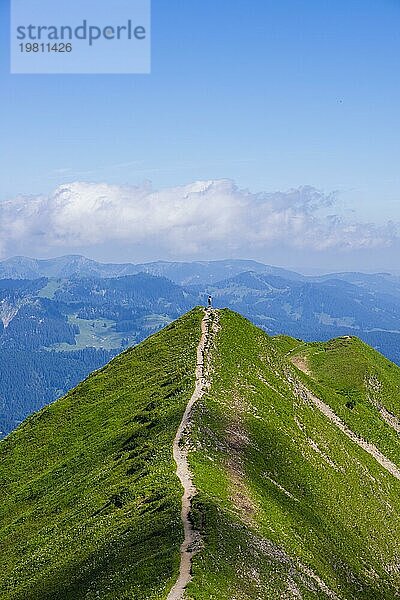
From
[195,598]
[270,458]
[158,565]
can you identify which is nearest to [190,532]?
[158,565]

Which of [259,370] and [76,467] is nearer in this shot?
[76,467]

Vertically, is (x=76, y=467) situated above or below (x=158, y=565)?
below

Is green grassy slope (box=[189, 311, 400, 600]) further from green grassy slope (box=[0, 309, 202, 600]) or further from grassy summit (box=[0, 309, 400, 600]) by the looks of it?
green grassy slope (box=[0, 309, 202, 600])

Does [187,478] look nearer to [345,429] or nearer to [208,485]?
[208,485]

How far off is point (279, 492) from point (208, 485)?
35.3 feet

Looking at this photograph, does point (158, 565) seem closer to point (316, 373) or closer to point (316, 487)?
point (316, 487)

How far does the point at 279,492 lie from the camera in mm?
58969

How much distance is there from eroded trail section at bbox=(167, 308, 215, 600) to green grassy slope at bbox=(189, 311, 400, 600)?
0.67 meters

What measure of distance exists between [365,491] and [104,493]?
103 ft

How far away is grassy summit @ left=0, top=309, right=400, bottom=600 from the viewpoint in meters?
43.2

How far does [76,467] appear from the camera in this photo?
2840 inches

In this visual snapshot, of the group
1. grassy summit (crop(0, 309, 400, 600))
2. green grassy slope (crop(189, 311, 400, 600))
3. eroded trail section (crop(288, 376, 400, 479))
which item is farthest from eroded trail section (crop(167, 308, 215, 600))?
eroded trail section (crop(288, 376, 400, 479))

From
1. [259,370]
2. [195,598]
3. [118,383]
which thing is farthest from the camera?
[118,383]

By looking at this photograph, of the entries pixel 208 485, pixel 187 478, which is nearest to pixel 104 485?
pixel 187 478
